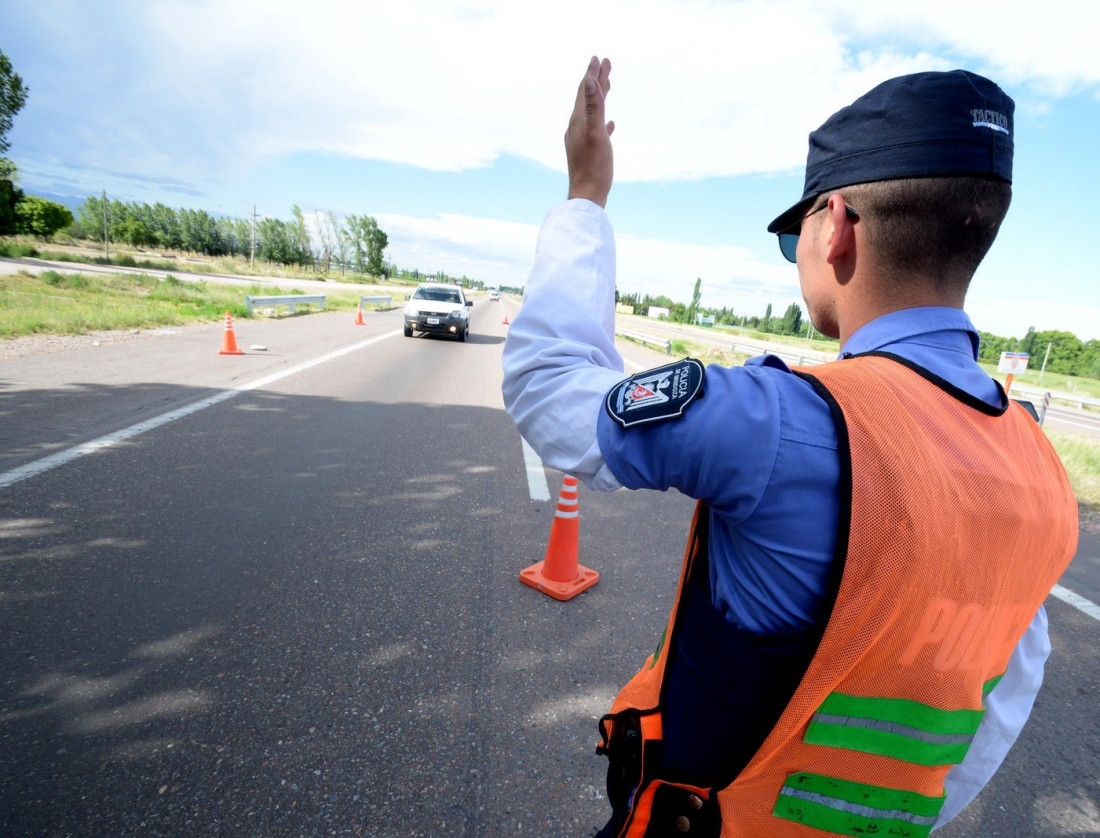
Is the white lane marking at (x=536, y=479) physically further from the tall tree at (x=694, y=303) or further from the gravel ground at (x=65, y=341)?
the tall tree at (x=694, y=303)

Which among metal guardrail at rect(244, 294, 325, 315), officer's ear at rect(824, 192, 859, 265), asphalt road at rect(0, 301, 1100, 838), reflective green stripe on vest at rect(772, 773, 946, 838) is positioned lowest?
asphalt road at rect(0, 301, 1100, 838)

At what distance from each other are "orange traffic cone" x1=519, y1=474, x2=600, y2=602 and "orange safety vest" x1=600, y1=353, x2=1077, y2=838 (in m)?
Answer: 2.76

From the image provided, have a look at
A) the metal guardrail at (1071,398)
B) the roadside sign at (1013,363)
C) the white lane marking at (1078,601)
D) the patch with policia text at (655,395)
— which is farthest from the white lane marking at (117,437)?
the metal guardrail at (1071,398)

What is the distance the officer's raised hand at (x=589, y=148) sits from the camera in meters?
1.15

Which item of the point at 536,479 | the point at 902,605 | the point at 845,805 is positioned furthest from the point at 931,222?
the point at 536,479

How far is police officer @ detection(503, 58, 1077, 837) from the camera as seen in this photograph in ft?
2.59

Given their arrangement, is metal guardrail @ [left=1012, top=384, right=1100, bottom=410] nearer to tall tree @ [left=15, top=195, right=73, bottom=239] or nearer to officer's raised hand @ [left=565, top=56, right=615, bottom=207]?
officer's raised hand @ [left=565, top=56, right=615, bottom=207]

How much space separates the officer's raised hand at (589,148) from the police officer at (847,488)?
0.06 meters

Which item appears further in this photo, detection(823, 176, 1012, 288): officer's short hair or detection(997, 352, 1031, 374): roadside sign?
detection(997, 352, 1031, 374): roadside sign

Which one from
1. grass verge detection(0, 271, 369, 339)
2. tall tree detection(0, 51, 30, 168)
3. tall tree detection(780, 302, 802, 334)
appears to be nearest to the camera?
grass verge detection(0, 271, 369, 339)

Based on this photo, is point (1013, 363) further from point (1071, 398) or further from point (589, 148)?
point (589, 148)

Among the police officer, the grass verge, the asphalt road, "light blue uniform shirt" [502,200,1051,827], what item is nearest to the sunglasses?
the police officer

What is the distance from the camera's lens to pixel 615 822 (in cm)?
130

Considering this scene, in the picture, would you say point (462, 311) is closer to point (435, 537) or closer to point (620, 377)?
point (435, 537)
